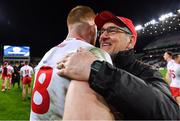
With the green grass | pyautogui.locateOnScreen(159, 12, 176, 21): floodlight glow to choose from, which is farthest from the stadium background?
the green grass

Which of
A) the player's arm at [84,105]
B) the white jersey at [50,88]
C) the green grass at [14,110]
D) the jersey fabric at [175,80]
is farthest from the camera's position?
the jersey fabric at [175,80]

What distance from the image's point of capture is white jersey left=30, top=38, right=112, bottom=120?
1.78m

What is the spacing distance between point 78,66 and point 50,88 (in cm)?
68

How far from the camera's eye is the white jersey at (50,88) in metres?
1.78

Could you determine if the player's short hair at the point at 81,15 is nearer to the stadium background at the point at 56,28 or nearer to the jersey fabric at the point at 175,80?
the jersey fabric at the point at 175,80

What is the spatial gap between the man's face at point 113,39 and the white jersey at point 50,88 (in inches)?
15.0

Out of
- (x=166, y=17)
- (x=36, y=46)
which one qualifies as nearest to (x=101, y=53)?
(x=166, y=17)

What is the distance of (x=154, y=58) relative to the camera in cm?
6078

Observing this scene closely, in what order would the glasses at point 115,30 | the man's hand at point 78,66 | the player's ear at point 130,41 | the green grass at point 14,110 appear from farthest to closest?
the green grass at point 14,110, the player's ear at point 130,41, the glasses at point 115,30, the man's hand at point 78,66

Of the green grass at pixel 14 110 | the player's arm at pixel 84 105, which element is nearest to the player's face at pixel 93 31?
the player's arm at pixel 84 105

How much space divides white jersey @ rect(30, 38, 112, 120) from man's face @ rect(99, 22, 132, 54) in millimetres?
382

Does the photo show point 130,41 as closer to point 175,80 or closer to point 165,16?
point 175,80

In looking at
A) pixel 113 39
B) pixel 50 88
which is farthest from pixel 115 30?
pixel 50 88

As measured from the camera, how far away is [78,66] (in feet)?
3.92
